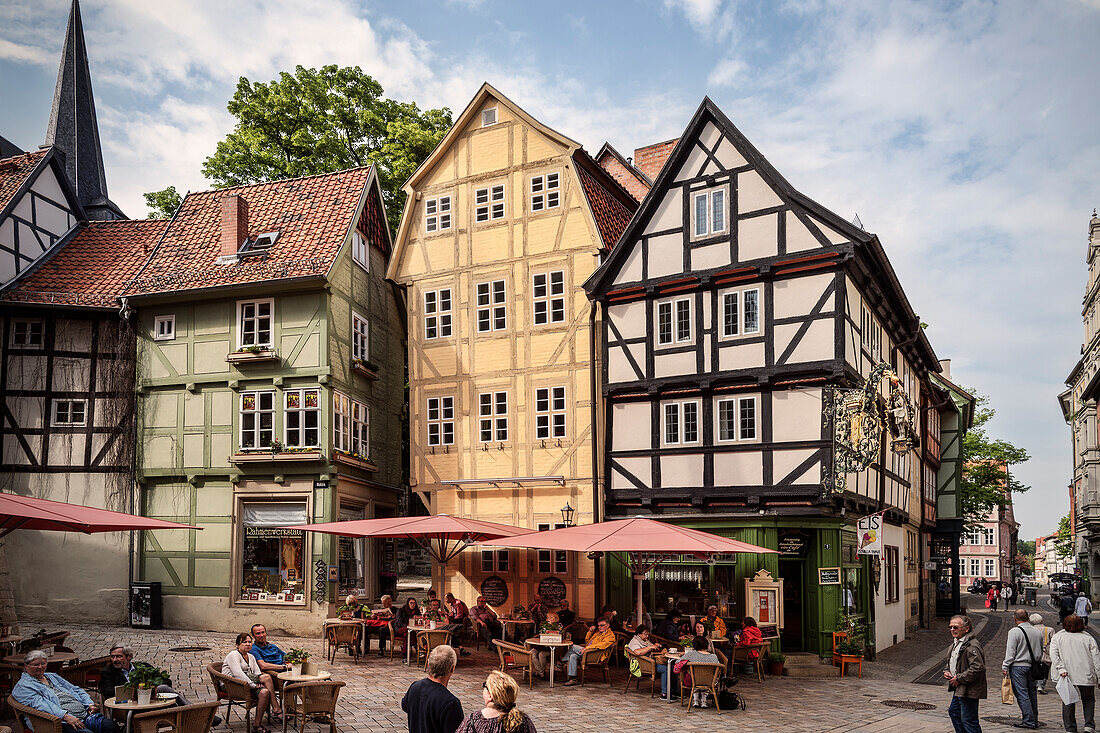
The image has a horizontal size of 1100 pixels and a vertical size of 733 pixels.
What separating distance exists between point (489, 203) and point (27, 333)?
1296 cm

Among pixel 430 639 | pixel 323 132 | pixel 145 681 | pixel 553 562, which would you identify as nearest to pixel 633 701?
pixel 430 639

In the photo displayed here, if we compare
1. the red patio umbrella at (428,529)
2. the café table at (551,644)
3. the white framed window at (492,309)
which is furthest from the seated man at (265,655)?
the white framed window at (492,309)

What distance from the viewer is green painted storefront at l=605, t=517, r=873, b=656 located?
64.5 feet

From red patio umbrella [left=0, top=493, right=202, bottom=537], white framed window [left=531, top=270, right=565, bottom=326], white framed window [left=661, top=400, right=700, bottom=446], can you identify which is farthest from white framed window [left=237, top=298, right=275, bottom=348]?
white framed window [left=661, top=400, right=700, bottom=446]

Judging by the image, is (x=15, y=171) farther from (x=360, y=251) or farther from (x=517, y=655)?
(x=517, y=655)

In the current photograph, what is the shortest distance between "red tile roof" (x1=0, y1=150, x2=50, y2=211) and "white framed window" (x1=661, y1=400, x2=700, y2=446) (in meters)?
19.3

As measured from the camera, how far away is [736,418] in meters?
20.7

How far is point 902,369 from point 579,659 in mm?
15281

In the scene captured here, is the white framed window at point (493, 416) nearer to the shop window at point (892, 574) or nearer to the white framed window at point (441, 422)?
the white framed window at point (441, 422)

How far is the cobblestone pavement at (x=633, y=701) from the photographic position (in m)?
13.2

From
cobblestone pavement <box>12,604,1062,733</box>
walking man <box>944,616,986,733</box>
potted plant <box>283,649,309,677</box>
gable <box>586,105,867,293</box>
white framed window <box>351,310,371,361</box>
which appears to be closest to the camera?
walking man <box>944,616,986,733</box>

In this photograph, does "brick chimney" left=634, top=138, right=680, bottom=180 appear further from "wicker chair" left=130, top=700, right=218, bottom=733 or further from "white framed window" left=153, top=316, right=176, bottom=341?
"wicker chair" left=130, top=700, right=218, bottom=733

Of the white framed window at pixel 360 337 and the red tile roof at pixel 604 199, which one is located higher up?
the red tile roof at pixel 604 199

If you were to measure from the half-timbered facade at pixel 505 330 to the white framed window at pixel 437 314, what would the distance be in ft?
0.10
